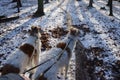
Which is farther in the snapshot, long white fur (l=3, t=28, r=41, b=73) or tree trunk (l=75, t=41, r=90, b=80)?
tree trunk (l=75, t=41, r=90, b=80)

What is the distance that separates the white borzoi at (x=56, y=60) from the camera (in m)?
6.04

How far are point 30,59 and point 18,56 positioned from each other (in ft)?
2.09

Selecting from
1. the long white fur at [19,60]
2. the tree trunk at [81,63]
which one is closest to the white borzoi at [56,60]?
the long white fur at [19,60]

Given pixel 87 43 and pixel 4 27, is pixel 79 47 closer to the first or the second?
pixel 87 43

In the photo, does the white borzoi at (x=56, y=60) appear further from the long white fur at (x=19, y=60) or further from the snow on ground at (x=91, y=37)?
the snow on ground at (x=91, y=37)

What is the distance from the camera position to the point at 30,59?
7355 millimetres

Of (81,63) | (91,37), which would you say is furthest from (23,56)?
(91,37)

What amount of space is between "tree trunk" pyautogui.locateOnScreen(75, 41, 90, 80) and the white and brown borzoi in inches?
75.5

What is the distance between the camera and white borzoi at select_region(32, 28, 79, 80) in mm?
6035

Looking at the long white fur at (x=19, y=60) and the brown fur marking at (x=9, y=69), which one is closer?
the brown fur marking at (x=9, y=69)

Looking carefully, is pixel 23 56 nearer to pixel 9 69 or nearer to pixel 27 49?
pixel 27 49

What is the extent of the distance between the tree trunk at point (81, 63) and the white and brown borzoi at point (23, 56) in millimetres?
1917

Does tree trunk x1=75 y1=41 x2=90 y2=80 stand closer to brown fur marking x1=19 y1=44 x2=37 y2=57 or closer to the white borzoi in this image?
the white borzoi

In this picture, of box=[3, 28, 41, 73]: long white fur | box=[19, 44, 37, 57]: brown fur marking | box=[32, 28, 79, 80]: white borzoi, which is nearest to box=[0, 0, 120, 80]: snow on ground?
box=[32, 28, 79, 80]: white borzoi
